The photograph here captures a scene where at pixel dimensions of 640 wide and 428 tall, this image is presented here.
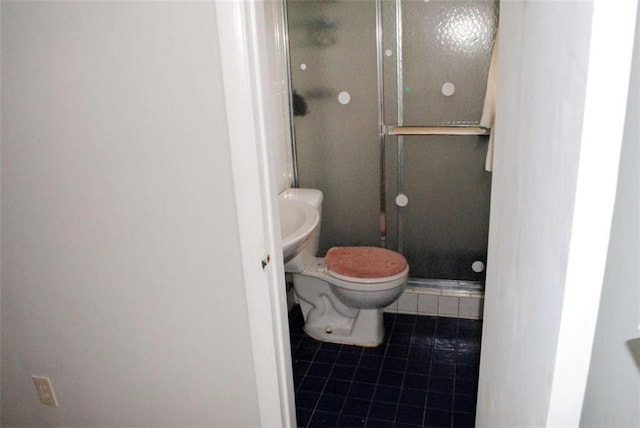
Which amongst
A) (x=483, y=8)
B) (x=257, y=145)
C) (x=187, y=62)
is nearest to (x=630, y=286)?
(x=257, y=145)

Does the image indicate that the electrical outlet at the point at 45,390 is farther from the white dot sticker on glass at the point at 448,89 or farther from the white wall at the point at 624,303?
the white dot sticker on glass at the point at 448,89

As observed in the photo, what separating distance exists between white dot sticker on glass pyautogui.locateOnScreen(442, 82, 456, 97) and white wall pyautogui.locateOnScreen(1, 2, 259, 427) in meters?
1.45

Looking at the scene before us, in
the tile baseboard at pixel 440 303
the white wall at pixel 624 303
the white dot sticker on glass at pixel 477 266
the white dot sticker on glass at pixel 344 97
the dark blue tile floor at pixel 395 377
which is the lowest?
the dark blue tile floor at pixel 395 377

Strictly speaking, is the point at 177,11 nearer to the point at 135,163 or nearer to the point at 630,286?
the point at 135,163

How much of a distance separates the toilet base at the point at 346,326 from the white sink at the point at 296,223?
1.81ft

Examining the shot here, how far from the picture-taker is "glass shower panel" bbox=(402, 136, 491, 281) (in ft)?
8.07

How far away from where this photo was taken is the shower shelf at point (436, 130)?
2.38 metres

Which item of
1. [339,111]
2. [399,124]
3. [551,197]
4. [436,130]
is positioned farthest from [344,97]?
[551,197]

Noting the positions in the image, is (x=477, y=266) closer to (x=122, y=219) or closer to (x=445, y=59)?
(x=445, y=59)

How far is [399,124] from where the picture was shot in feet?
8.13

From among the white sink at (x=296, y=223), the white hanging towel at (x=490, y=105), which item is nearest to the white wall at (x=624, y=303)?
the white sink at (x=296, y=223)

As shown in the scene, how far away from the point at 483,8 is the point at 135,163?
65.5 inches

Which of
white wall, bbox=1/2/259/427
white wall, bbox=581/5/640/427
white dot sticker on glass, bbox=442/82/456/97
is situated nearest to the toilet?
white dot sticker on glass, bbox=442/82/456/97

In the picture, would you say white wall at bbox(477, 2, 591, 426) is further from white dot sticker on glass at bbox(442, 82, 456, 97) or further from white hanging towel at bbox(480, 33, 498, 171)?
white dot sticker on glass at bbox(442, 82, 456, 97)
